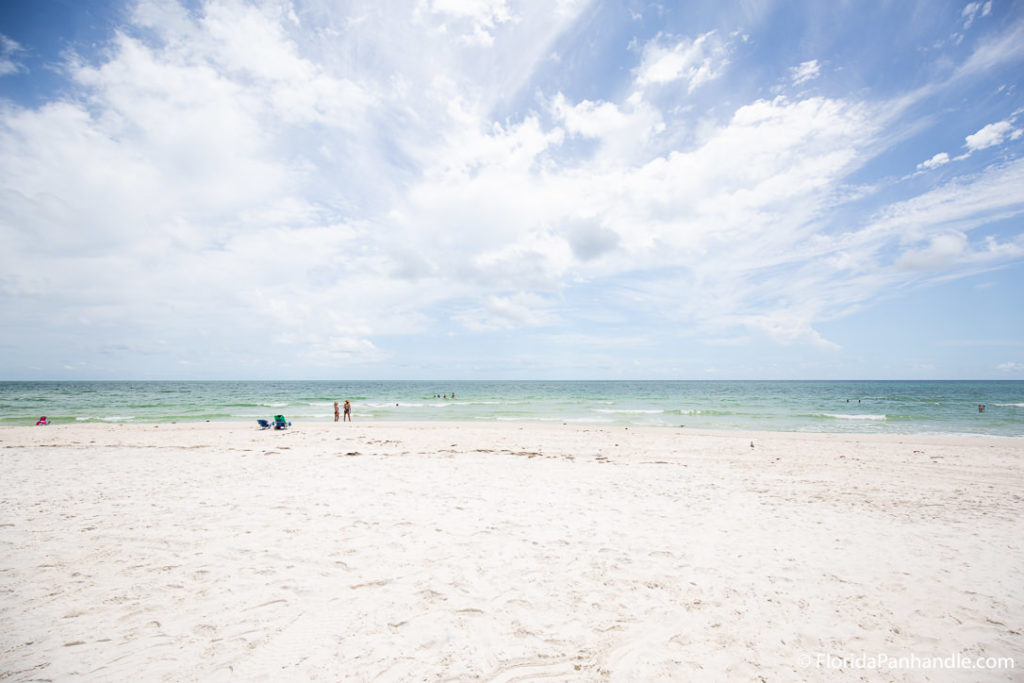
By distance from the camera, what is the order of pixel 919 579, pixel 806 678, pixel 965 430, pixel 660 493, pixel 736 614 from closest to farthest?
pixel 806 678
pixel 736 614
pixel 919 579
pixel 660 493
pixel 965 430

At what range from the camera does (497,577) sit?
17.6 feet

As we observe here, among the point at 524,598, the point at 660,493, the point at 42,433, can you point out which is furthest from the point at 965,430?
the point at 42,433

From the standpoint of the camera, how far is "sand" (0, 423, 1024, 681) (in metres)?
3.96

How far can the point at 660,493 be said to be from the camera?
950 centimetres

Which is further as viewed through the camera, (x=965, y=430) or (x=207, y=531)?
(x=965, y=430)

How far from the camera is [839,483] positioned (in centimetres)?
1099

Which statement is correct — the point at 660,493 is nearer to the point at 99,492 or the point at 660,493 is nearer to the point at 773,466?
the point at 773,466

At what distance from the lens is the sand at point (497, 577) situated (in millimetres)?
3959

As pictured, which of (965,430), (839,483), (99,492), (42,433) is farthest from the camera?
(965,430)

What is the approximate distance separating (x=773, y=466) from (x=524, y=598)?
454 inches

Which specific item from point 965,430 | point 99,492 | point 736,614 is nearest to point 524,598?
point 736,614

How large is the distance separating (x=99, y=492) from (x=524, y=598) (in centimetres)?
922

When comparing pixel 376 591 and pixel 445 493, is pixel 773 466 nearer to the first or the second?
pixel 445 493

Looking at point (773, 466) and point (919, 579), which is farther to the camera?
point (773, 466)
